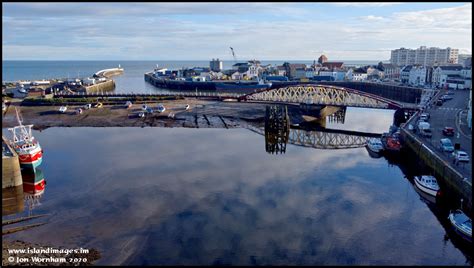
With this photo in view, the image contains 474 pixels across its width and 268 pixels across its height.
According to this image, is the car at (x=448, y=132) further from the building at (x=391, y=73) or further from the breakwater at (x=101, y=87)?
the building at (x=391, y=73)

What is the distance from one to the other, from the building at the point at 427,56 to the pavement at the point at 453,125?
101 metres

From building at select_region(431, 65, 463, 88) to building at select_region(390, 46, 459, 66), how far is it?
64.0 m

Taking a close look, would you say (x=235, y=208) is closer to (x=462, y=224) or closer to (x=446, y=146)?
(x=462, y=224)

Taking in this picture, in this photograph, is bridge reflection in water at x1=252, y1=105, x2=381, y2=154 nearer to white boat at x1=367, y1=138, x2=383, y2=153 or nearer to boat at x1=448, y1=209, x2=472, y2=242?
white boat at x1=367, y1=138, x2=383, y2=153

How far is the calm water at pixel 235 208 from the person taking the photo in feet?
65.7

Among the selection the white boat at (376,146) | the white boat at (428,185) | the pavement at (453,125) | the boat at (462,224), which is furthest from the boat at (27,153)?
the pavement at (453,125)

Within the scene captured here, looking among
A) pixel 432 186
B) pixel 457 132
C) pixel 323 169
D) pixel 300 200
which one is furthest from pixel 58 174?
pixel 457 132

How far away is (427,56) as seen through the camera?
156 meters

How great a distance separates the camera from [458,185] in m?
26.4

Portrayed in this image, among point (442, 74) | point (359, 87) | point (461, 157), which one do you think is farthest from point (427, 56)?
point (461, 157)

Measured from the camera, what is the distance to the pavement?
1183 inches

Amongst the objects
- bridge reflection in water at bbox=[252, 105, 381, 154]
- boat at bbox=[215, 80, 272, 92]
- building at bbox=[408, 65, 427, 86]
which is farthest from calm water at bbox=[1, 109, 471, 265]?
building at bbox=[408, 65, 427, 86]

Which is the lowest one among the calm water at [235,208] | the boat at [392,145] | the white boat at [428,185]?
the calm water at [235,208]

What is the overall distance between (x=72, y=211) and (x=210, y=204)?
9.35 m
